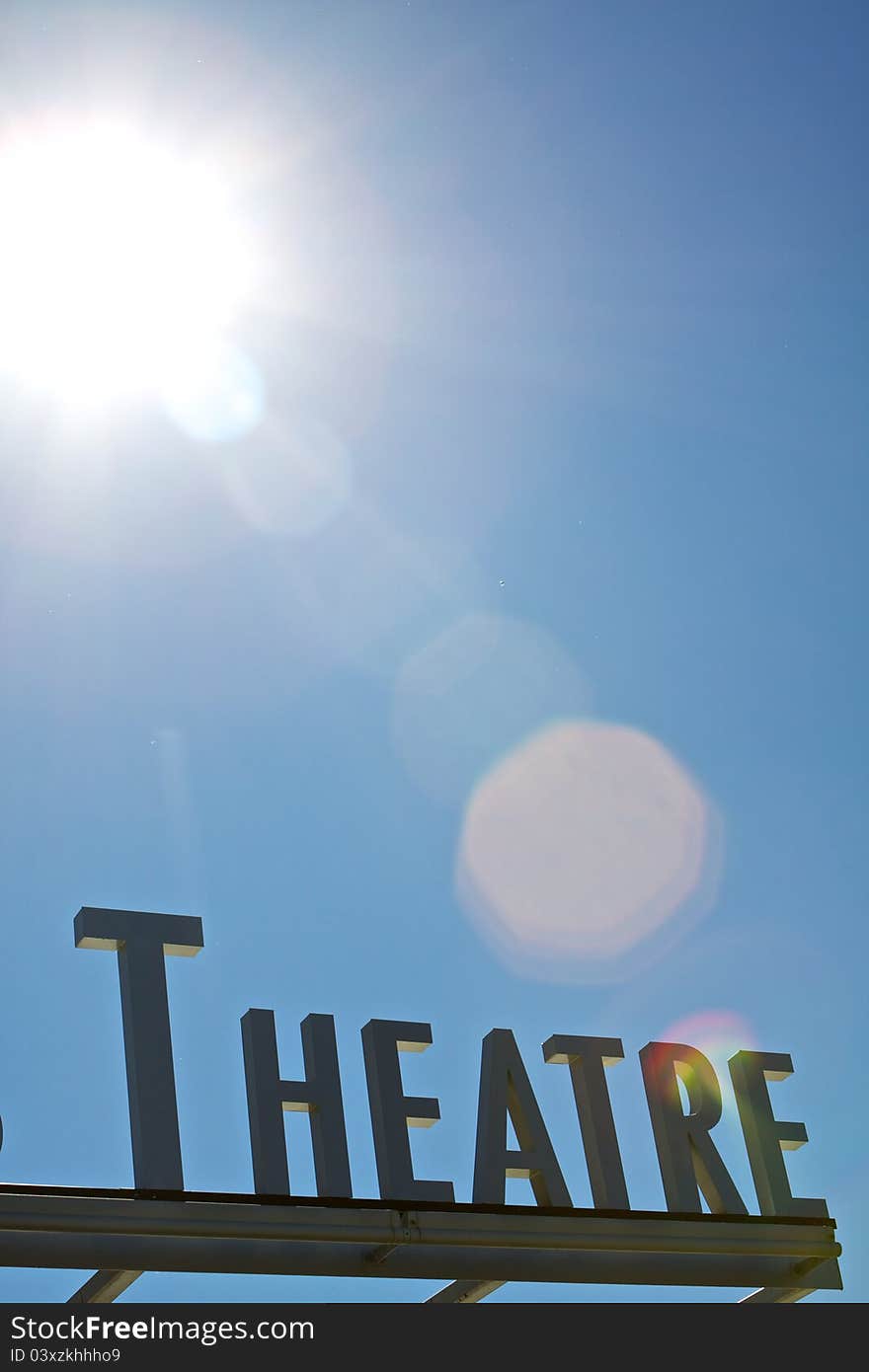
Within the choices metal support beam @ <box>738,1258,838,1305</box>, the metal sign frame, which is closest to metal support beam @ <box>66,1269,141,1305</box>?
the metal sign frame

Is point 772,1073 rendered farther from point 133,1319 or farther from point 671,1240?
point 133,1319

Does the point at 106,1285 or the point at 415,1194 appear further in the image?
the point at 415,1194

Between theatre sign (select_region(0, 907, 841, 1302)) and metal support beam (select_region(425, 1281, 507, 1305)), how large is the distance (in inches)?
0.7

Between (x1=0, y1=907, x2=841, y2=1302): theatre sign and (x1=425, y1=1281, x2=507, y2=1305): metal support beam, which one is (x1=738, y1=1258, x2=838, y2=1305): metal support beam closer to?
(x1=0, y1=907, x2=841, y2=1302): theatre sign

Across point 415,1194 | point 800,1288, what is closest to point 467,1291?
point 415,1194

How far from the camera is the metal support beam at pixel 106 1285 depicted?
13.9 m

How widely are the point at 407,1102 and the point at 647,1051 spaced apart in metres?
2.70

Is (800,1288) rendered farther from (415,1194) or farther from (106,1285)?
(106,1285)

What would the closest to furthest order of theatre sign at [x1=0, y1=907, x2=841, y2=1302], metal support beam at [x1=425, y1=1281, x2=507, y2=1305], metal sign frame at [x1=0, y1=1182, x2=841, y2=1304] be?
metal sign frame at [x1=0, y1=1182, x2=841, y2=1304]
theatre sign at [x1=0, y1=907, x2=841, y2=1302]
metal support beam at [x1=425, y1=1281, x2=507, y2=1305]

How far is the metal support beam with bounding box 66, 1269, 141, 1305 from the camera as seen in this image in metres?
13.9

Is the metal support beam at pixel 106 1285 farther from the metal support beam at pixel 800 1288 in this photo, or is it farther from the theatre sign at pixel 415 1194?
the metal support beam at pixel 800 1288

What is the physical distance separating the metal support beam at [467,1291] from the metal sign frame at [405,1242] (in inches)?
0.5

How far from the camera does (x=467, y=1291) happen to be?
1555cm

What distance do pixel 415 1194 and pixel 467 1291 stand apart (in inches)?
40.8
